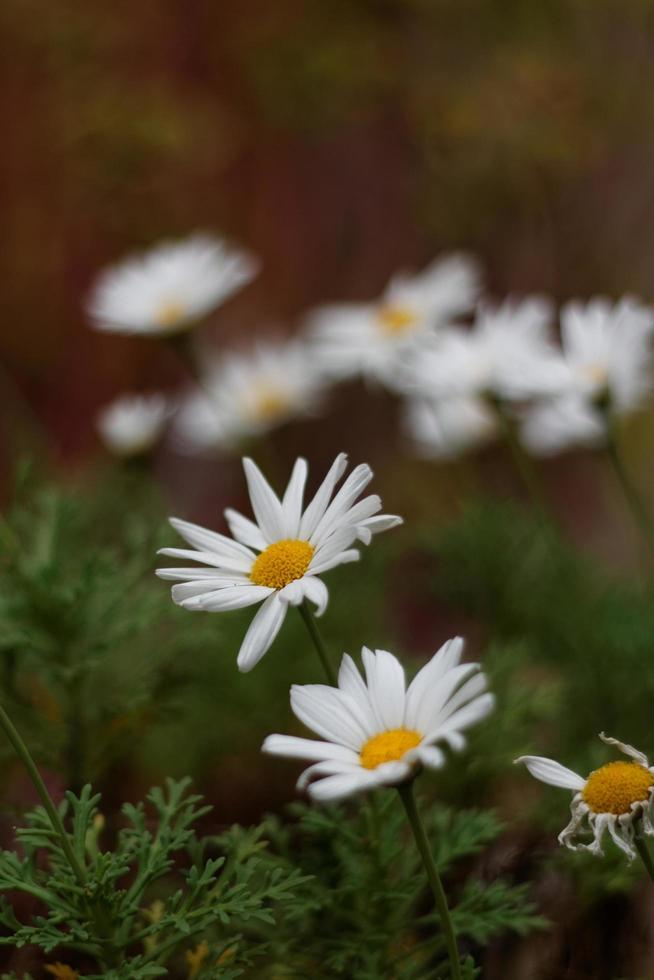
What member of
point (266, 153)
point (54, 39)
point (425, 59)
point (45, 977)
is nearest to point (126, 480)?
point (45, 977)

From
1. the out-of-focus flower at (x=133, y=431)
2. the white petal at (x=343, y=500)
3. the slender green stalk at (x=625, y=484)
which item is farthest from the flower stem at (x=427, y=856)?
the out-of-focus flower at (x=133, y=431)

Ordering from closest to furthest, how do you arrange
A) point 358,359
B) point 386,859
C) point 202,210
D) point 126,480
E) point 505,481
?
point 386,859 < point 358,359 < point 126,480 < point 505,481 < point 202,210

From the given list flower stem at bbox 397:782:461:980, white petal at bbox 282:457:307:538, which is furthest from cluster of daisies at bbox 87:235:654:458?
flower stem at bbox 397:782:461:980

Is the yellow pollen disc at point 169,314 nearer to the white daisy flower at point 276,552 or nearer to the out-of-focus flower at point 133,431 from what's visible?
the out-of-focus flower at point 133,431

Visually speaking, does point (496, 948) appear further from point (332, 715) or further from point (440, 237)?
point (440, 237)

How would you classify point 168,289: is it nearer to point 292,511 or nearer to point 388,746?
point 292,511

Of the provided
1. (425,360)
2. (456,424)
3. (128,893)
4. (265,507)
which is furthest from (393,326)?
(128,893)
